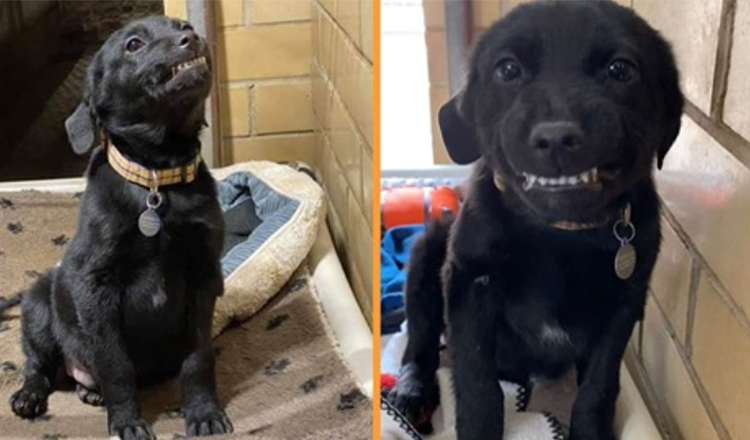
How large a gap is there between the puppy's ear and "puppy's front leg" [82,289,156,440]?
718mm

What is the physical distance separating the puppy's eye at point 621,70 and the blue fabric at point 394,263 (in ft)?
0.56

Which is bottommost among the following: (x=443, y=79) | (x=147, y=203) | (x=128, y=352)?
(x=128, y=352)

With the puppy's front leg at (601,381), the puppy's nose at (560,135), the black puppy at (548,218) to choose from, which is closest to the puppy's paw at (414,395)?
the black puppy at (548,218)

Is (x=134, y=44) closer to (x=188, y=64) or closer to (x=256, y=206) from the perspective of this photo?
(x=188, y=64)

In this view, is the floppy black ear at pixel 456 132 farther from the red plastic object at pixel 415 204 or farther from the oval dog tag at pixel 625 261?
the oval dog tag at pixel 625 261

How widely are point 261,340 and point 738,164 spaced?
0.87 m

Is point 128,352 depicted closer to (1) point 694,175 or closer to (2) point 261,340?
(2) point 261,340

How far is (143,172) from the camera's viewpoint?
3.84 ft

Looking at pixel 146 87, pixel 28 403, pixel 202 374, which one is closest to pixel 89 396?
pixel 28 403

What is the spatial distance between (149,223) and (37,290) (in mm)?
305

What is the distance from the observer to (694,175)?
80cm

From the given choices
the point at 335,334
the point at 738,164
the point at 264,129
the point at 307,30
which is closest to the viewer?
the point at 738,164

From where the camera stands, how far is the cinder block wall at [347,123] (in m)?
0.96

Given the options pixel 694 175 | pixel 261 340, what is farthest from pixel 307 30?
pixel 694 175
